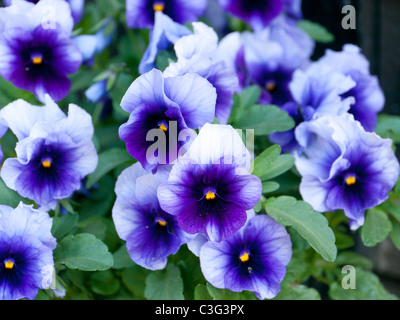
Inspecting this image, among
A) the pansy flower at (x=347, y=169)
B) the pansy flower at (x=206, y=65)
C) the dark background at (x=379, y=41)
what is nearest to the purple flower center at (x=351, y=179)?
the pansy flower at (x=347, y=169)

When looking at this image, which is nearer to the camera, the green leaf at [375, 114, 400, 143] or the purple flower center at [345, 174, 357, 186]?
the purple flower center at [345, 174, 357, 186]

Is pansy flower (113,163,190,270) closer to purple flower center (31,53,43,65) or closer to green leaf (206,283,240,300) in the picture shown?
green leaf (206,283,240,300)

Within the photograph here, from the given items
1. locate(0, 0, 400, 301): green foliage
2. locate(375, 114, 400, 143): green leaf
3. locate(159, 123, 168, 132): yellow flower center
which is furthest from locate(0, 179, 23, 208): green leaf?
locate(375, 114, 400, 143): green leaf

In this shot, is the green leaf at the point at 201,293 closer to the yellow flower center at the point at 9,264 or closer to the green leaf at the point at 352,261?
the yellow flower center at the point at 9,264

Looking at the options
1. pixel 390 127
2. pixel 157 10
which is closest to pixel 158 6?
pixel 157 10

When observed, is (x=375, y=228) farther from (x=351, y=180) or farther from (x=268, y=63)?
(x=268, y=63)
